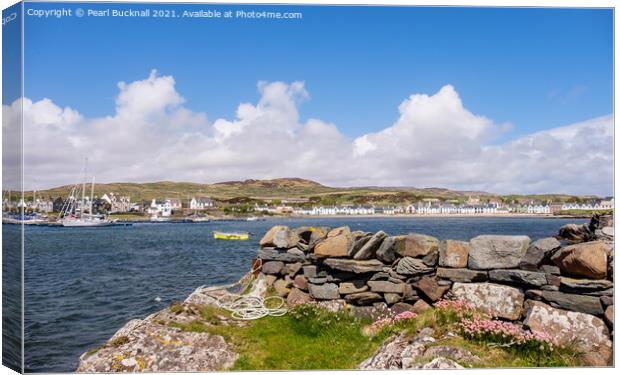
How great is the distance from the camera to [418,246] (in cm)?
617

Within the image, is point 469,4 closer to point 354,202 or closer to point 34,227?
point 354,202

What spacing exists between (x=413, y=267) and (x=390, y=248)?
1.33ft

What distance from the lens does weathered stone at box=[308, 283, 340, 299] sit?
6676mm

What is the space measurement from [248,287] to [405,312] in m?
2.56

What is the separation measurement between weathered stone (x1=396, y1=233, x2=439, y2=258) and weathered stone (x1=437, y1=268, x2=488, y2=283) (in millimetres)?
294

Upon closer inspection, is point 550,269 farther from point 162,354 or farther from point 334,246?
point 162,354

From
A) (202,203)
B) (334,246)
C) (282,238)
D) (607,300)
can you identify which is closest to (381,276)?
(334,246)

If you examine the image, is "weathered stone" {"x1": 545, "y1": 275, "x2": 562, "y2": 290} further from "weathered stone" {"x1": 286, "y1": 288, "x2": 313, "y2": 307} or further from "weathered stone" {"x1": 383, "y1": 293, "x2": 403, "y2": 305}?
"weathered stone" {"x1": 286, "y1": 288, "x2": 313, "y2": 307}

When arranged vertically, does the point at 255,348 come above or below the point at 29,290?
below

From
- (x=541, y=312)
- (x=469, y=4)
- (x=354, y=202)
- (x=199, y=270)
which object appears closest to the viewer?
(x=541, y=312)

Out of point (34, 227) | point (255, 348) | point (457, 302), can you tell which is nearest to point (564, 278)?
point (457, 302)

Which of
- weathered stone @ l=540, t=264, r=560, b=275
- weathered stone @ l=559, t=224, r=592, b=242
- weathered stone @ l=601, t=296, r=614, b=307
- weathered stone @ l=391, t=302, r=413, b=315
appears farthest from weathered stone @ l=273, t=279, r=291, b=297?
weathered stone @ l=559, t=224, r=592, b=242

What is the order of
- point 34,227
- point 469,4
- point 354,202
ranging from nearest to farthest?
point 469,4
point 34,227
point 354,202

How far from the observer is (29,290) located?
551cm
